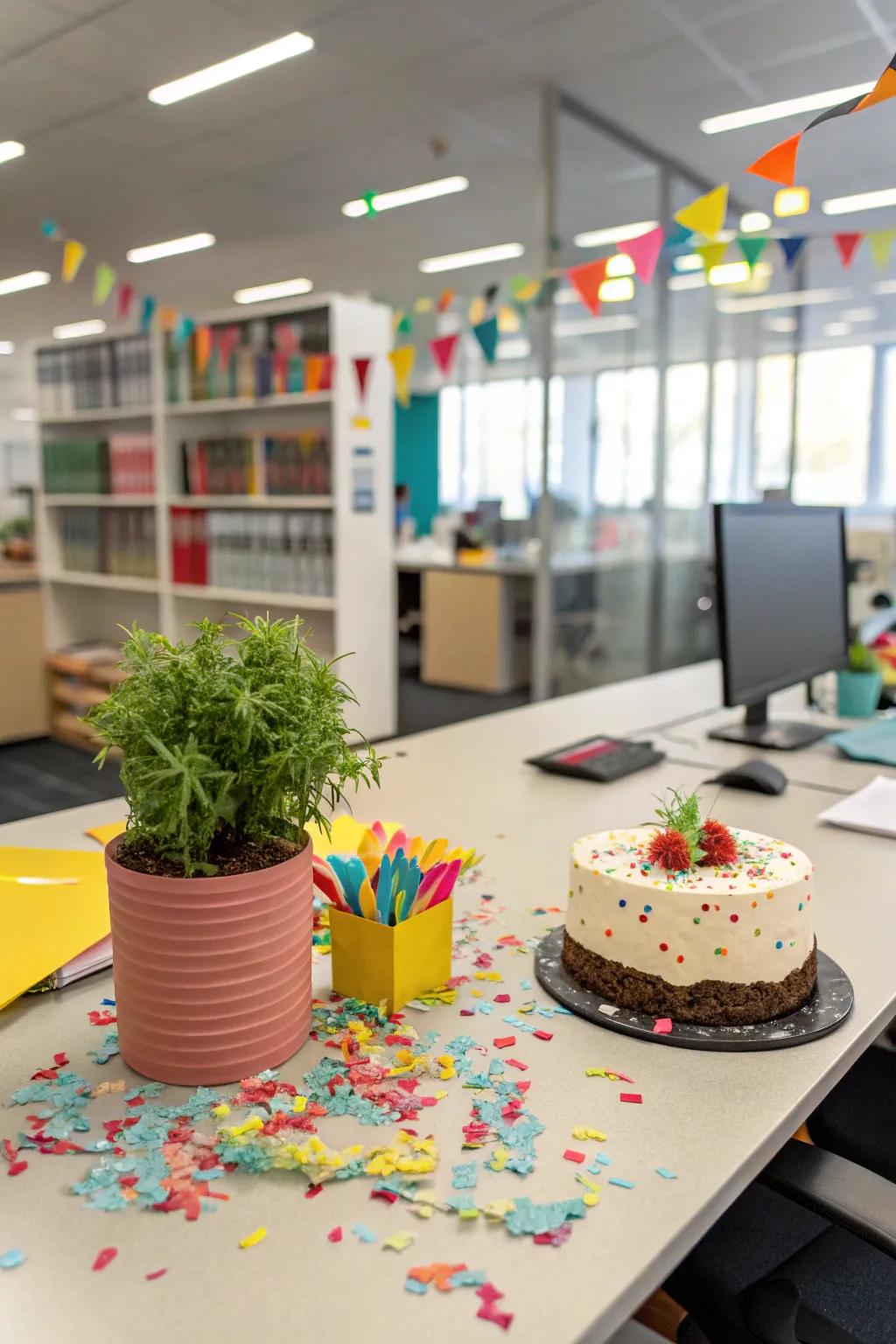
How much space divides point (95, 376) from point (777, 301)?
4.84 metres

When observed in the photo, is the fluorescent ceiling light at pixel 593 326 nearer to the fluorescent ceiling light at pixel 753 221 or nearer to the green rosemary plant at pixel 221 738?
the fluorescent ceiling light at pixel 753 221

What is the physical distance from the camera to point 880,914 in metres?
1.21

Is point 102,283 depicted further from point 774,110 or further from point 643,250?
point 774,110

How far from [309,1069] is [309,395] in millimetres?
3826

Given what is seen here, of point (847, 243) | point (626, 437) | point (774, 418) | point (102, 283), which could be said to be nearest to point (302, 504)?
point (102, 283)

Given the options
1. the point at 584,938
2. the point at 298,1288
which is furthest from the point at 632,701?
the point at 298,1288

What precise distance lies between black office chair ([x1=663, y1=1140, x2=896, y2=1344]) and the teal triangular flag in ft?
10.5

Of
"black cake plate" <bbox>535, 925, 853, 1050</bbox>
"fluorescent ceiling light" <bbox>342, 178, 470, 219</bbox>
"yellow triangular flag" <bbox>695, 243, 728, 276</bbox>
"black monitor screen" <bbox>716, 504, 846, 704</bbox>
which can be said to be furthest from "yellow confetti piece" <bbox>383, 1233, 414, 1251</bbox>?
"fluorescent ceiling light" <bbox>342, 178, 470, 219</bbox>

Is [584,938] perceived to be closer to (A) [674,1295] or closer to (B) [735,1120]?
(B) [735,1120]

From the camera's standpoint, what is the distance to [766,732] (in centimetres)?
212

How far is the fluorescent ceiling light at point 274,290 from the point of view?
269 inches

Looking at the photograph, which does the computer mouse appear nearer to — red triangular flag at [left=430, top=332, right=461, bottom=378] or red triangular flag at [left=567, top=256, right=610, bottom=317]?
red triangular flag at [left=567, top=256, right=610, bottom=317]

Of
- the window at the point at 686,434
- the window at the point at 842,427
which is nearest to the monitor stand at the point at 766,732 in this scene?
the window at the point at 686,434

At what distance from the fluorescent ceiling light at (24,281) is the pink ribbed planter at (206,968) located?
8.64 ft
